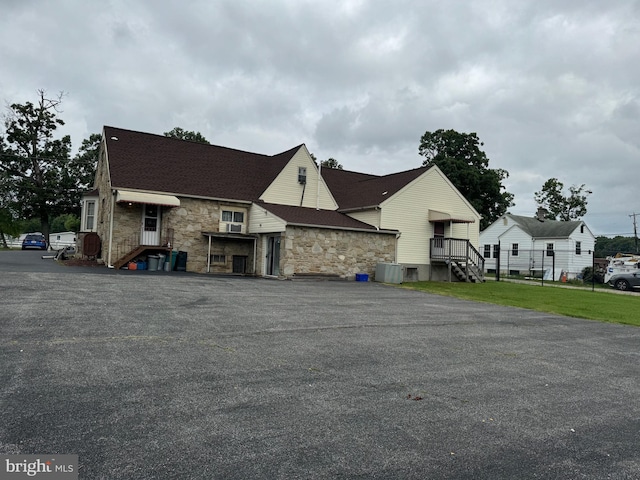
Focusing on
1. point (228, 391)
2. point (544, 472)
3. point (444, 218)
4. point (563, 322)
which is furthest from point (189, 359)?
point (444, 218)

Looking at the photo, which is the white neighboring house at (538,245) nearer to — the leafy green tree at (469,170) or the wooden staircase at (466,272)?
the leafy green tree at (469,170)

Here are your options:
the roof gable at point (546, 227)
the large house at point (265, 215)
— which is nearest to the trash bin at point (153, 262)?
the large house at point (265, 215)

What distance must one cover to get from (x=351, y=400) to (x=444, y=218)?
22244 mm

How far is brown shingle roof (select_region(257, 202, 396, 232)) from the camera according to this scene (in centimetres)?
2203

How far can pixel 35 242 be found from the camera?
4291 centimetres

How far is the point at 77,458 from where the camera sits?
3.59 metres

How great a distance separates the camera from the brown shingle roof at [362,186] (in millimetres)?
26156

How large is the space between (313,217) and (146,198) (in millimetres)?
8000

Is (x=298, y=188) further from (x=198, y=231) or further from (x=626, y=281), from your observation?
(x=626, y=281)

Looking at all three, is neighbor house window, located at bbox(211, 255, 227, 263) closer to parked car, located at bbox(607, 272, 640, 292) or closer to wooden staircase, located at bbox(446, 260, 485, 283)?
wooden staircase, located at bbox(446, 260, 485, 283)

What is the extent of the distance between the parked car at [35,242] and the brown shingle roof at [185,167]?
23862mm

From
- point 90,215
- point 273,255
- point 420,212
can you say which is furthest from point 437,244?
point 90,215

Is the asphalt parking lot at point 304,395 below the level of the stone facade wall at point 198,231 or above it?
below

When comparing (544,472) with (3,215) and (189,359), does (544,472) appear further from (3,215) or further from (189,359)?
(3,215)
